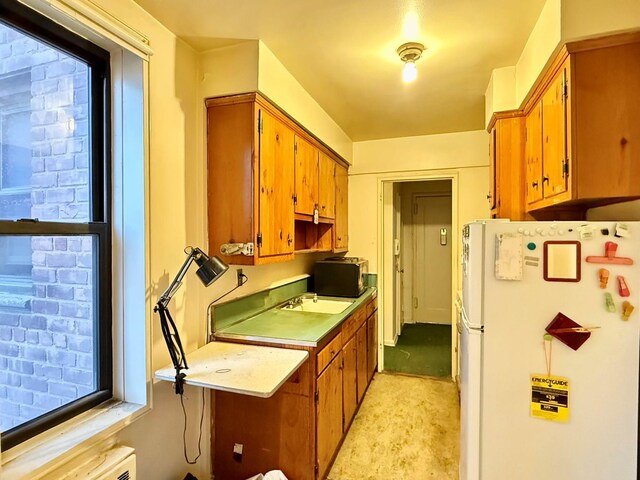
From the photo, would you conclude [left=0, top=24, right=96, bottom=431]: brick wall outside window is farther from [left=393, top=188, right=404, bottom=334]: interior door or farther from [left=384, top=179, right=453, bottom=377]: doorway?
[left=384, top=179, right=453, bottom=377]: doorway

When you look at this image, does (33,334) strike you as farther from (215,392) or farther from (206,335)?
(215,392)

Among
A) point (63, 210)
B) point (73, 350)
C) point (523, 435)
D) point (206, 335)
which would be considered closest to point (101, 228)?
point (63, 210)

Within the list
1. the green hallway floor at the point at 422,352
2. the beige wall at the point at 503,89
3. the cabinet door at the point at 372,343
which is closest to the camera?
the beige wall at the point at 503,89

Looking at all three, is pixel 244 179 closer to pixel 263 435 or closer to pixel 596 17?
pixel 263 435

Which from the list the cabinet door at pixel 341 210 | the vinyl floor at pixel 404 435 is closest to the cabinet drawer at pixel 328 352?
the vinyl floor at pixel 404 435

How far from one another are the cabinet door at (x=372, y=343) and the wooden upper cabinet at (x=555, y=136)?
1.98m

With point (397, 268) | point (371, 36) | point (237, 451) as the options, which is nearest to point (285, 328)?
point (237, 451)

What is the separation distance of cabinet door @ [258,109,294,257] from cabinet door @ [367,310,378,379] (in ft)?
4.69

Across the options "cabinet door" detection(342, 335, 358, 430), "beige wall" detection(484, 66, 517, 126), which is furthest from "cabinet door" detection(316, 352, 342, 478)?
"beige wall" detection(484, 66, 517, 126)

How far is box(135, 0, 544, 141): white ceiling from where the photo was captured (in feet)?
5.11

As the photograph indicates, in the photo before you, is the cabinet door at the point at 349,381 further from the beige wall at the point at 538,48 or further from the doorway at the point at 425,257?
the doorway at the point at 425,257

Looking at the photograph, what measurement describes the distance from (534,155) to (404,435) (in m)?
2.08

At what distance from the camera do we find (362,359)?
302 centimetres

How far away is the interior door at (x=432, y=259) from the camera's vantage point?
5.38m
